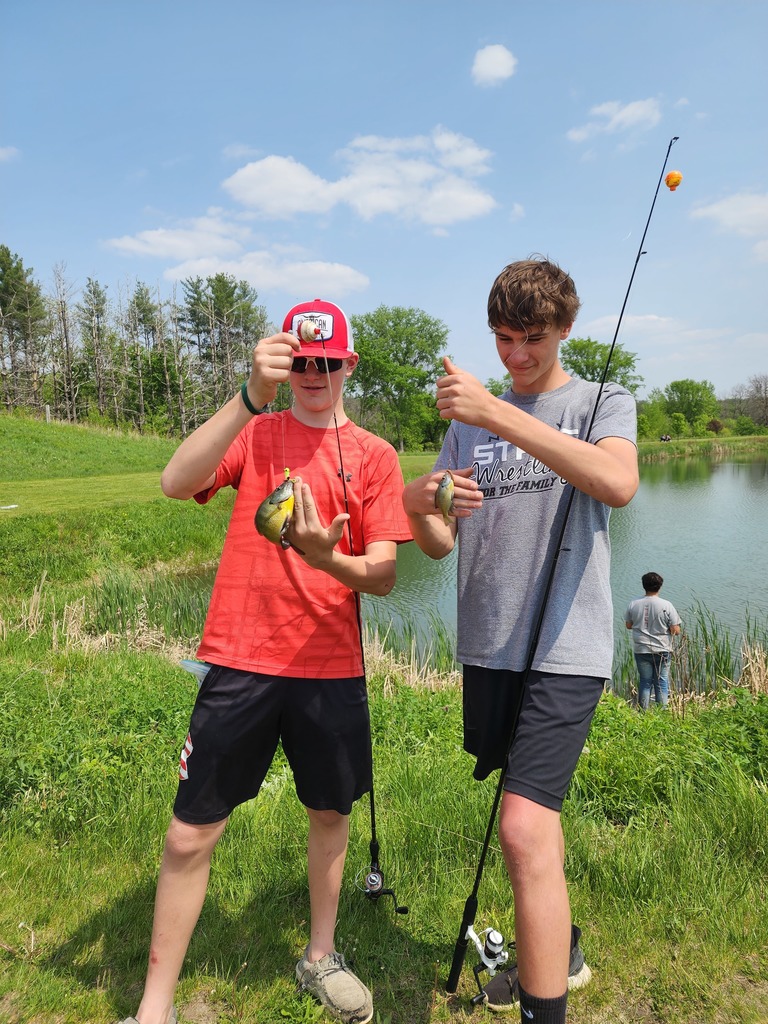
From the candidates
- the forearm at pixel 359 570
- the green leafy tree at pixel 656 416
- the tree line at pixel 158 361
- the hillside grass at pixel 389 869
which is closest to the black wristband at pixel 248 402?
Result: the forearm at pixel 359 570

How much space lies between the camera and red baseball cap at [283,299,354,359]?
7.65 feet

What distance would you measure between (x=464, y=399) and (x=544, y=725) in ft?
3.34

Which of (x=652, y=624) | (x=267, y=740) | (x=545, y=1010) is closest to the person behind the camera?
(x=545, y=1010)

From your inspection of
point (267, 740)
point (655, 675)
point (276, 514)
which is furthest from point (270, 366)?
point (655, 675)

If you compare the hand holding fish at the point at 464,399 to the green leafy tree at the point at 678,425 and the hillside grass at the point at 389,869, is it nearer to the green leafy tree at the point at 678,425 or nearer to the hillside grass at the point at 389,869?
the hillside grass at the point at 389,869

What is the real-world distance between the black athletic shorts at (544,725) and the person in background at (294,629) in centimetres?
50

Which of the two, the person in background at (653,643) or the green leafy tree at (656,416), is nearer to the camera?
the person in background at (653,643)

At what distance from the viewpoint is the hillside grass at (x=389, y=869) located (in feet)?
7.75

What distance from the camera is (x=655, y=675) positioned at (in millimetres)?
8312

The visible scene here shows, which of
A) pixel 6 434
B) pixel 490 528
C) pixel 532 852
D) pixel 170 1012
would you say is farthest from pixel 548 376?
pixel 6 434

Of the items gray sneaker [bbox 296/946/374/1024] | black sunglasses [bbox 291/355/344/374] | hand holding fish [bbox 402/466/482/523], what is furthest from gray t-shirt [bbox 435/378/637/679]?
gray sneaker [bbox 296/946/374/1024]

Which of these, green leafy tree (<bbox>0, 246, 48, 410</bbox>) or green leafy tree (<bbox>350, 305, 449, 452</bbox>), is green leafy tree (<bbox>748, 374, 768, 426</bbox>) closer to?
green leafy tree (<bbox>350, 305, 449, 452</bbox>)

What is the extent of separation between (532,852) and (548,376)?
1.51 m

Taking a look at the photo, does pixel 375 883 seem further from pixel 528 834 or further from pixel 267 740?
pixel 528 834
